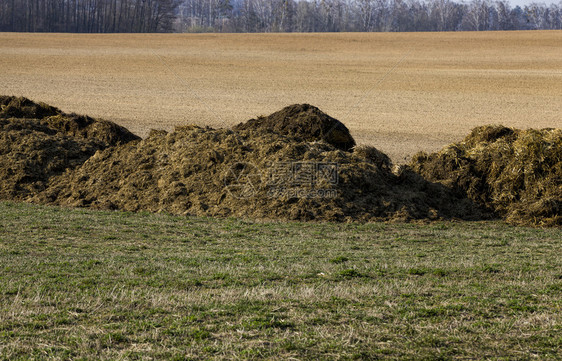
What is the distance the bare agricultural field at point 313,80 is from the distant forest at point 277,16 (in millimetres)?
39559

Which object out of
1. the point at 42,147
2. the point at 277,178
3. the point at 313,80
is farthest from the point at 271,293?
the point at 313,80

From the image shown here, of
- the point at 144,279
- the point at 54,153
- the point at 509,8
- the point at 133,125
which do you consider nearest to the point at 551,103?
the point at 133,125

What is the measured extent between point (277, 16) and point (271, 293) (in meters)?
137

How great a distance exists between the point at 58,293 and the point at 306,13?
439 ft

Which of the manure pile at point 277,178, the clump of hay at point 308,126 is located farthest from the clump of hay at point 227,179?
the clump of hay at point 308,126

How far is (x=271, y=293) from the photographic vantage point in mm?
6340

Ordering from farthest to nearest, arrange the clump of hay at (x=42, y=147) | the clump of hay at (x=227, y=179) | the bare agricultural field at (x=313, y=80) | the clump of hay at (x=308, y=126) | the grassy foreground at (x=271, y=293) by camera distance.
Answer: the bare agricultural field at (x=313, y=80) < the clump of hay at (x=308, y=126) < the clump of hay at (x=42, y=147) < the clump of hay at (x=227, y=179) < the grassy foreground at (x=271, y=293)

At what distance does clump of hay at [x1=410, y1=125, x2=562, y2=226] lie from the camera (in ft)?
39.4

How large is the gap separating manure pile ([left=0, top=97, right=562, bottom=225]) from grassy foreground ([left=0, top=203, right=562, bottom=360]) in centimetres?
151

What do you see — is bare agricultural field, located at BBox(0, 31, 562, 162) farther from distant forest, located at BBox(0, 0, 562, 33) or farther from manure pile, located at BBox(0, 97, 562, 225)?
distant forest, located at BBox(0, 0, 562, 33)

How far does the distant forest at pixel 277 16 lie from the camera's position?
352 feet

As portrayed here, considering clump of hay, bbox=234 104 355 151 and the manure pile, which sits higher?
clump of hay, bbox=234 104 355 151

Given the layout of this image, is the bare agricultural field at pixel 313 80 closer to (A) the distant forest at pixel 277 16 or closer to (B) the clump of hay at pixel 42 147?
(B) the clump of hay at pixel 42 147

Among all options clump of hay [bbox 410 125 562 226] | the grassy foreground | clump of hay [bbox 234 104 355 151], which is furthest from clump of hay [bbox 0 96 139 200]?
clump of hay [bbox 410 125 562 226]
